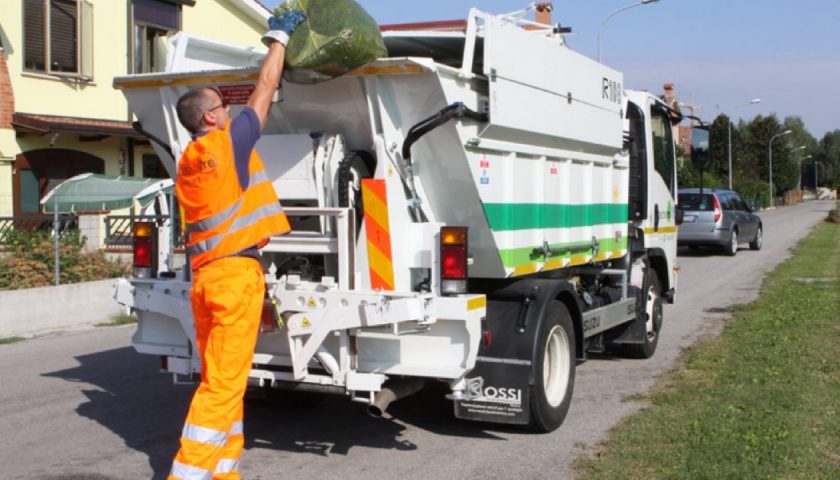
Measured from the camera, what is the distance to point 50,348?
10469 mm

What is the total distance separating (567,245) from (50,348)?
613 centimetres

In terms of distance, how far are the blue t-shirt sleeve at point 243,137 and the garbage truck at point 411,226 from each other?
907 mm

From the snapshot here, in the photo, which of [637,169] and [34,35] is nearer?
[637,169]

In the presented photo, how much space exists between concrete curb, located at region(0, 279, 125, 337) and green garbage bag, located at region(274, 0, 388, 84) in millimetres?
7566

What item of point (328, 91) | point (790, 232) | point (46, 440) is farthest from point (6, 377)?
point (790, 232)

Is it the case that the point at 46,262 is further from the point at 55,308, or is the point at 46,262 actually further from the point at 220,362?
the point at 220,362

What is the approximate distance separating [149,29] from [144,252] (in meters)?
14.4

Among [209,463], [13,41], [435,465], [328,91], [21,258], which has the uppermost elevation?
[13,41]

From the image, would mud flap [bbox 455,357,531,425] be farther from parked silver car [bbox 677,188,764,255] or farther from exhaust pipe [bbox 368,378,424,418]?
parked silver car [bbox 677,188,764,255]

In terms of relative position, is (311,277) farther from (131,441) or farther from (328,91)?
(131,441)

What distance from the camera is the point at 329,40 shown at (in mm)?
5176

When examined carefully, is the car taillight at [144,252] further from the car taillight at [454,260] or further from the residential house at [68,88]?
the residential house at [68,88]

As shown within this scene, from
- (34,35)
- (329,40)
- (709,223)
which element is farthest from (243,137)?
(709,223)

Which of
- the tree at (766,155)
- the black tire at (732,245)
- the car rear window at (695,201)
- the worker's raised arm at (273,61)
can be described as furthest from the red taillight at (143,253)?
the tree at (766,155)
